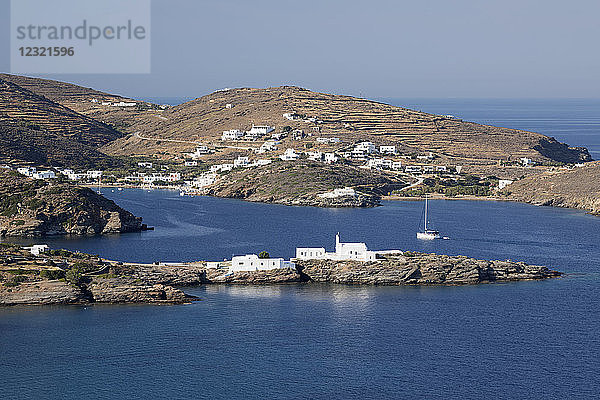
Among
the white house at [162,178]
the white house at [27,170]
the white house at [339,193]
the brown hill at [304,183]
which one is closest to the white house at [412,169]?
the brown hill at [304,183]

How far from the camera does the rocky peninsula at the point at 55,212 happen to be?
10266cm

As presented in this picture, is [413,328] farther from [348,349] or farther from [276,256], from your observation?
[276,256]

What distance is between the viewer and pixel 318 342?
2422 inches

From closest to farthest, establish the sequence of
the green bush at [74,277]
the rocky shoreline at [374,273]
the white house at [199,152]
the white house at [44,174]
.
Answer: the green bush at [74,277]
the rocky shoreline at [374,273]
the white house at [44,174]
the white house at [199,152]

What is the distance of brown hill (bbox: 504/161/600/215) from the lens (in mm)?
137413

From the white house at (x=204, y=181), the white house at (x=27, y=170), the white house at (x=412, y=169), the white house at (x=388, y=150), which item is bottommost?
the white house at (x=204, y=181)

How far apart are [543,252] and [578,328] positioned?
2967cm

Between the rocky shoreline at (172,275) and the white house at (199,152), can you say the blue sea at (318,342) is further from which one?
the white house at (199,152)

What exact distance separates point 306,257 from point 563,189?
74928 millimetres

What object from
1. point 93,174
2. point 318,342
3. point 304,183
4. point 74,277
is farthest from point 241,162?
point 318,342

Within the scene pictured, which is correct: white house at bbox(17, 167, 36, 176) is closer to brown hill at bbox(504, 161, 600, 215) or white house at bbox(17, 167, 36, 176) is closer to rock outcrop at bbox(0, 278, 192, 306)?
brown hill at bbox(504, 161, 600, 215)

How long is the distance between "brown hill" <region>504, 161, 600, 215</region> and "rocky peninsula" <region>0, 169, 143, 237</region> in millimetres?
66674

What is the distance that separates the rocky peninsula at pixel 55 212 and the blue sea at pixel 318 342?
12283 millimetres

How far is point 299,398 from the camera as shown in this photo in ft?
169
